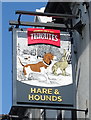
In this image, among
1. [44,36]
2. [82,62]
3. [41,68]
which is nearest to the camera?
[41,68]

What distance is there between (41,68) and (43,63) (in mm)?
248

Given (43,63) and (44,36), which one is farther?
(44,36)

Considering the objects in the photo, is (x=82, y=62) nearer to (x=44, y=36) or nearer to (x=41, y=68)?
(x=44, y=36)

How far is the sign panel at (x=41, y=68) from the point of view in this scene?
1633 cm

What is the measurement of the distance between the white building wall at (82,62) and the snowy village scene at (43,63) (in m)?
0.53

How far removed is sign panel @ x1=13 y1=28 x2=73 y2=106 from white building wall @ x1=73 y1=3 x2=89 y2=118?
0.68m

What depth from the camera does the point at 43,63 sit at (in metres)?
17.1

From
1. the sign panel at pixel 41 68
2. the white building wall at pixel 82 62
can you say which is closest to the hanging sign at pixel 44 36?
the sign panel at pixel 41 68

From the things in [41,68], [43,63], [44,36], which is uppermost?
[44,36]

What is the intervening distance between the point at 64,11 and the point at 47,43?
15.1 feet

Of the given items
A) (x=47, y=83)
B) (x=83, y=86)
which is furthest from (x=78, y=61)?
(x=47, y=83)

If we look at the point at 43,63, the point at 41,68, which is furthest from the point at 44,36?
the point at 41,68

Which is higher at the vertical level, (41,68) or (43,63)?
(43,63)

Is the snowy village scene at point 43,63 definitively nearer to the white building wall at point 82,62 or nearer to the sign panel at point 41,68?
the sign panel at point 41,68
